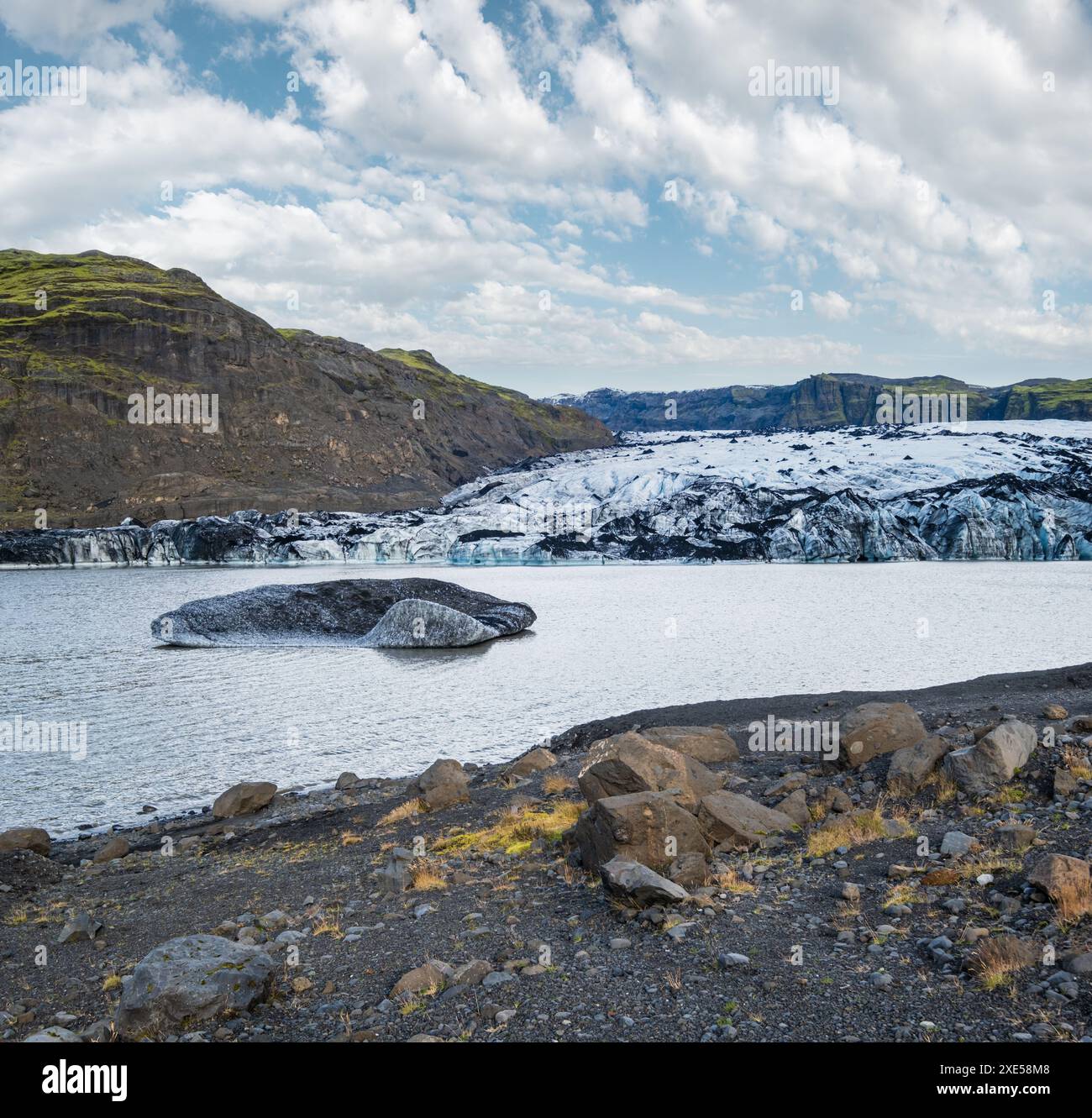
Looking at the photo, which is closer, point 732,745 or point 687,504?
point 732,745

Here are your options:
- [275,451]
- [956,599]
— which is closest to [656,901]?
[956,599]

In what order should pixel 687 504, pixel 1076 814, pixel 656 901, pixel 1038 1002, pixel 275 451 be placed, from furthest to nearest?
1. pixel 275 451
2. pixel 687 504
3. pixel 1076 814
4. pixel 656 901
5. pixel 1038 1002

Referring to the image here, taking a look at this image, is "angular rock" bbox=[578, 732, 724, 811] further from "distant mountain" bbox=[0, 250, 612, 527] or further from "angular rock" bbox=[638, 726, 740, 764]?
"distant mountain" bbox=[0, 250, 612, 527]

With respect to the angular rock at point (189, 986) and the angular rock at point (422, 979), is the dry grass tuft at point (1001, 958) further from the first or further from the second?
the angular rock at point (189, 986)

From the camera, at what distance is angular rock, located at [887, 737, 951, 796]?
9.92m

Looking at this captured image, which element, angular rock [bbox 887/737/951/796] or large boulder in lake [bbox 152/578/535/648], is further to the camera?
large boulder in lake [bbox 152/578/535/648]

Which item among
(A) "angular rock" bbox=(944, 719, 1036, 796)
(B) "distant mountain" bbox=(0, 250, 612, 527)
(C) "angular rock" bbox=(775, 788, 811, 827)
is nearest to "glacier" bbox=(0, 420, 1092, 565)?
(B) "distant mountain" bbox=(0, 250, 612, 527)

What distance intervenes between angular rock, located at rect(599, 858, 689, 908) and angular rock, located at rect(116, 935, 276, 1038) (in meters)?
2.91

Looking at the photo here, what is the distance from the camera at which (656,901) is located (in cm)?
746

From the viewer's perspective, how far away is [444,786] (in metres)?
12.8

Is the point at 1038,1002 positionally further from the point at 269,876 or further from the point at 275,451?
the point at 275,451

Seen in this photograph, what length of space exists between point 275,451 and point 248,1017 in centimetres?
13083
